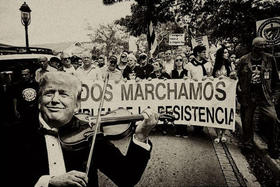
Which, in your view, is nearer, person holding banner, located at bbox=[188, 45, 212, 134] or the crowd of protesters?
the crowd of protesters

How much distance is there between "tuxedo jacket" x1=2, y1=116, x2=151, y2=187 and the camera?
4.23ft

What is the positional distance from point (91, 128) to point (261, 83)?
8.16 feet

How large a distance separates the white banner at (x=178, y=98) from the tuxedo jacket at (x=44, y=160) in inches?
83.1

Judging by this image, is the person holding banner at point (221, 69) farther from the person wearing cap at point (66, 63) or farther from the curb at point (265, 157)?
the person wearing cap at point (66, 63)

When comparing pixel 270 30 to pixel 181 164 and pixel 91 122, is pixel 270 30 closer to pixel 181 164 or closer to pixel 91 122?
pixel 181 164

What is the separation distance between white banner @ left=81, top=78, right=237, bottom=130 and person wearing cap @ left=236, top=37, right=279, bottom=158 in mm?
216

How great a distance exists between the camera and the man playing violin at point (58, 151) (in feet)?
4.27

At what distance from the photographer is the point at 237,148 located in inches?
147

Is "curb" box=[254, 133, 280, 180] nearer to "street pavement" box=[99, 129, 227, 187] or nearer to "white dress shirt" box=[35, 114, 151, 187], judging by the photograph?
"street pavement" box=[99, 129, 227, 187]

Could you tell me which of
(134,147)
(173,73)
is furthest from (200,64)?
(134,147)

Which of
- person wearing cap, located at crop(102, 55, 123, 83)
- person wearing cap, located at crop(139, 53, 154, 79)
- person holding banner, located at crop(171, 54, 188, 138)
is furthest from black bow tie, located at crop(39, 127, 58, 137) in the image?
person holding banner, located at crop(171, 54, 188, 138)

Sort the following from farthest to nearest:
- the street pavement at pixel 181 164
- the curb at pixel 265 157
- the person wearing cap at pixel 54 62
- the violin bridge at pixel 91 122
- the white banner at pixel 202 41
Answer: the white banner at pixel 202 41 → the person wearing cap at pixel 54 62 → the street pavement at pixel 181 164 → the curb at pixel 265 157 → the violin bridge at pixel 91 122

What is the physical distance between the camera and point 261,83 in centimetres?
319

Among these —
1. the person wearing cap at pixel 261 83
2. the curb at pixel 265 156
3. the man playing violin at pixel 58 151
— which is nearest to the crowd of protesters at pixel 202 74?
the person wearing cap at pixel 261 83
